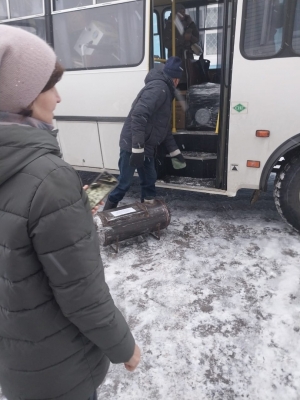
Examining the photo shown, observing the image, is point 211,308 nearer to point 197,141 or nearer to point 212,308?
point 212,308

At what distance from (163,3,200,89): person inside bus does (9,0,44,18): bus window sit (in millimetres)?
1885

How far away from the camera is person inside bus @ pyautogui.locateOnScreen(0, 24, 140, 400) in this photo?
0.87m

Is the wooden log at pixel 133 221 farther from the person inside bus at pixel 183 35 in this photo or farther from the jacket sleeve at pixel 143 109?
the person inside bus at pixel 183 35

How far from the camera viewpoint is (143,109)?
10.9ft

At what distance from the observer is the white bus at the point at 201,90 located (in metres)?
3.06

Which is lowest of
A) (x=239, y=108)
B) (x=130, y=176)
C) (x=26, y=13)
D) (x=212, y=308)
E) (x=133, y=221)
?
(x=212, y=308)

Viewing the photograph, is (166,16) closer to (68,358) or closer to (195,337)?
(195,337)

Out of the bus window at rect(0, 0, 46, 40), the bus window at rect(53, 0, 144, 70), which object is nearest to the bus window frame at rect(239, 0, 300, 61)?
the bus window at rect(53, 0, 144, 70)

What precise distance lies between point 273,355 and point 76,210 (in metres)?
1.77

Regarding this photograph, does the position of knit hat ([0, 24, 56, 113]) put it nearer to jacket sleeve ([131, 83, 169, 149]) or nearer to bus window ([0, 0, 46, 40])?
jacket sleeve ([131, 83, 169, 149])

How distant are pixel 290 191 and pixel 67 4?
3.33m

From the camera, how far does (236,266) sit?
299cm

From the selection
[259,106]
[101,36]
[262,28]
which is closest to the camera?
[262,28]

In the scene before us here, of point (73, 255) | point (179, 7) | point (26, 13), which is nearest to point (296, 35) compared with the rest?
point (179, 7)
